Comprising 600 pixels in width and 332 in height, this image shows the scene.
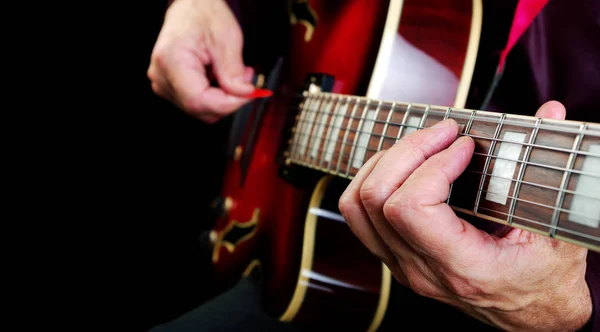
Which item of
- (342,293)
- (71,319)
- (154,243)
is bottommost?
(71,319)

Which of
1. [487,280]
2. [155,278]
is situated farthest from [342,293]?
[155,278]

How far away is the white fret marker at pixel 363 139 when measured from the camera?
0.58 m

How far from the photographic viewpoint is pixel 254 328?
32.6 inches

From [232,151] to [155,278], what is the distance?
693mm

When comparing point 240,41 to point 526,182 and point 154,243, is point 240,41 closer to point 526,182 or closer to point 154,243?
point 526,182

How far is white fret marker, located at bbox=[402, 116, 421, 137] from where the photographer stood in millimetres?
509

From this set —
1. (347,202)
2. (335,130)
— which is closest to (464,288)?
(347,202)

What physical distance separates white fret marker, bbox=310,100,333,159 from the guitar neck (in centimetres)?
16

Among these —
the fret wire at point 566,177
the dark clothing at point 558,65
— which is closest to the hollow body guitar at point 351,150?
the fret wire at point 566,177

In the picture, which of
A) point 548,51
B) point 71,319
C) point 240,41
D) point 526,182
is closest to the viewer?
point 526,182

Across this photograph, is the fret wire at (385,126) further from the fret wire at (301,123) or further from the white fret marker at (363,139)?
the fret wire at (301,123)

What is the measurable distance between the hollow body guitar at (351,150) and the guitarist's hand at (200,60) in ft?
0.34

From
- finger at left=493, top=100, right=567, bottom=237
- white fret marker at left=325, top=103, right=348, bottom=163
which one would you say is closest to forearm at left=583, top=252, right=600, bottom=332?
finger at left=493, top=100, right=567, bottom=237

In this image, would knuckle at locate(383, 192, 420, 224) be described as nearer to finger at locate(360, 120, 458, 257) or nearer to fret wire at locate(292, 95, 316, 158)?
finger at locate(360, 120, 458, 257)
